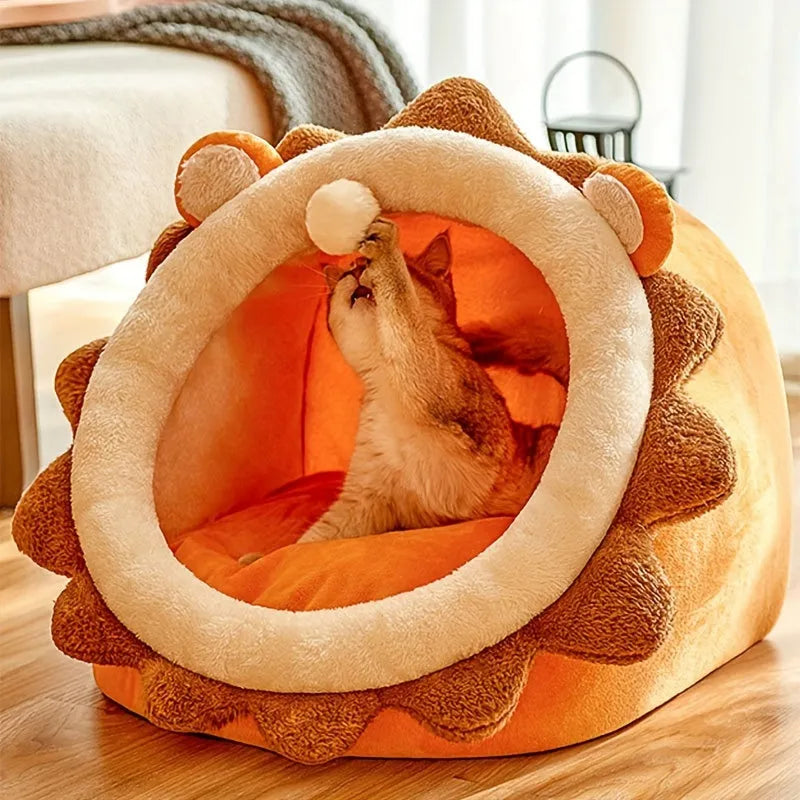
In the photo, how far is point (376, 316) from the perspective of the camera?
156 cm

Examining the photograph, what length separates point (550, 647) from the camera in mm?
1318

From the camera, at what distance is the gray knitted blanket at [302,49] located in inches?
96.3

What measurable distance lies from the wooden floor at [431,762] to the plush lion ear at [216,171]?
0.56 metres

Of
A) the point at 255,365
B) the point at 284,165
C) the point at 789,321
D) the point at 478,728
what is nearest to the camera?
the point at 478,728

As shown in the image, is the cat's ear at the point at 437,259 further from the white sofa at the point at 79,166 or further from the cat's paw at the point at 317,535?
the white sofa at the point at 79,166

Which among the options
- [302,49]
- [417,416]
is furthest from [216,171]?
[302,49]

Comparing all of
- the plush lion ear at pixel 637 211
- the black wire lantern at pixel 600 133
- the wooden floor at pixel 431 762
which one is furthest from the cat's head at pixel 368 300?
the black wire lantern at pixel 600 133

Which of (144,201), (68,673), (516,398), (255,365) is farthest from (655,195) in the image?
(144,201)

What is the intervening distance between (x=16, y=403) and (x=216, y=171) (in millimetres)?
686

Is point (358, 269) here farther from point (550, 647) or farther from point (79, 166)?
point (79, 166)

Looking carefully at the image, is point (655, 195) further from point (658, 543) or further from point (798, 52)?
point (798, 52)

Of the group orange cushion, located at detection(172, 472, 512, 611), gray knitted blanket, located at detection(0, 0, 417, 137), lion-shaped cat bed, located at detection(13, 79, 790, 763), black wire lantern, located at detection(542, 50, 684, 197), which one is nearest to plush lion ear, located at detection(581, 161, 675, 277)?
lion-shaped cat bed, located at detection(13, 79, 790, 763)

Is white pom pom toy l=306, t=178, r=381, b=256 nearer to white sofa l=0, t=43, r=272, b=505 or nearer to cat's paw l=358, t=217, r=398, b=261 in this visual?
cat's paw l=358, t=217, r=398, b=261

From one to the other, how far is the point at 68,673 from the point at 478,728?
1.80ft
